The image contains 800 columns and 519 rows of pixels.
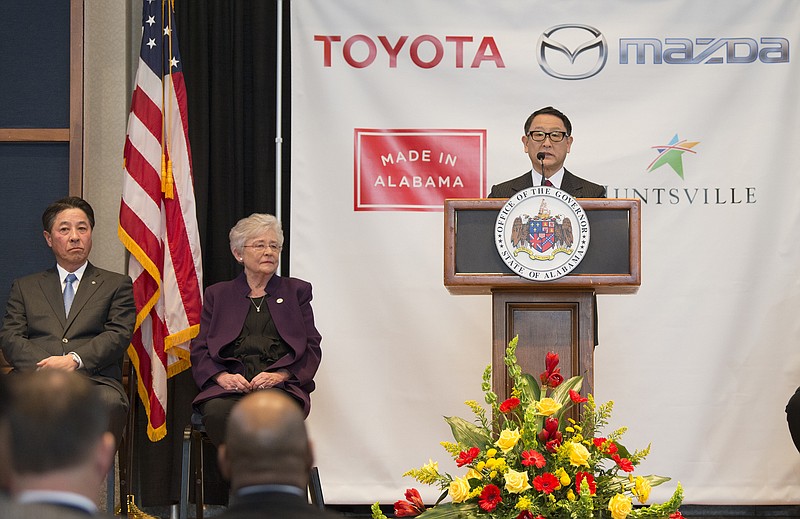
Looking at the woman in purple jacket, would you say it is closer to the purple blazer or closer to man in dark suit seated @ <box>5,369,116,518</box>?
the purple blazer

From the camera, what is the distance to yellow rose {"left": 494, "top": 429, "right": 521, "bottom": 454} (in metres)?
2.81

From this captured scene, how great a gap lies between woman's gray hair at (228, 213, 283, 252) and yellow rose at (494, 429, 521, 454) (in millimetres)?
2085

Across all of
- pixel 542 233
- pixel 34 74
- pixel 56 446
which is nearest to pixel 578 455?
pixel 542 233

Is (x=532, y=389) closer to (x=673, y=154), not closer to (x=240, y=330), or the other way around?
(x=240, y=330)

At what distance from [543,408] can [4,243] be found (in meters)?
3.17

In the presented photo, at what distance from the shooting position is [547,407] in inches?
114

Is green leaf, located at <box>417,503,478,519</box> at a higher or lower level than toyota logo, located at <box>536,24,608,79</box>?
lower

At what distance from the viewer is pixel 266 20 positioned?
206 inches

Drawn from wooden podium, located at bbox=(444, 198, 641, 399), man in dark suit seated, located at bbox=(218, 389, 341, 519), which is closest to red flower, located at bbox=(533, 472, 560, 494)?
wooden podium, located at bbox=(444, 198, 641, 399)

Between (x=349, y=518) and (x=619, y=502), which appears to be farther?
(x=349, y=518)

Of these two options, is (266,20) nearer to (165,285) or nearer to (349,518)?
(165,285)

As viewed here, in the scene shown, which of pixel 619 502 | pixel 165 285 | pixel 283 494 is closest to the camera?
pixel 283 494

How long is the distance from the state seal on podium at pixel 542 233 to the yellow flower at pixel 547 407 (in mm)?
536

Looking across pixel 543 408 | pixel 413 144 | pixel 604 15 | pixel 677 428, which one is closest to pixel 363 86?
pixel 413 144
